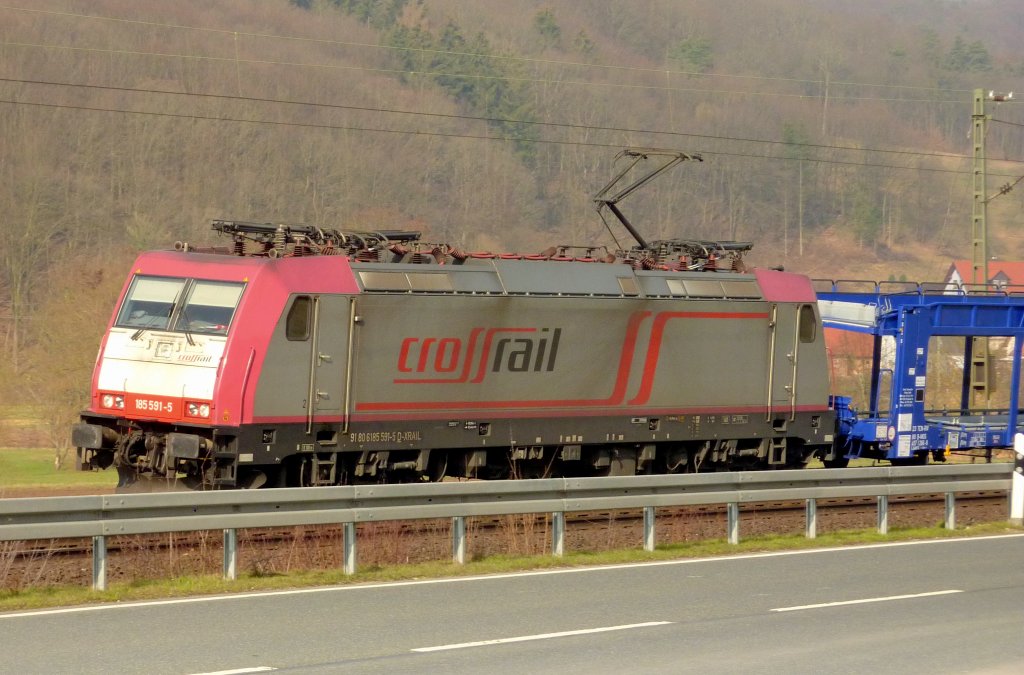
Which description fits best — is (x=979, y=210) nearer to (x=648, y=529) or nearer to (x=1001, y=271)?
(x=648, y=529)

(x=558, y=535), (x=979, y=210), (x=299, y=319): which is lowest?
(x=558, y=535)

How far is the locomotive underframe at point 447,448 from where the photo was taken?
56.4 feet

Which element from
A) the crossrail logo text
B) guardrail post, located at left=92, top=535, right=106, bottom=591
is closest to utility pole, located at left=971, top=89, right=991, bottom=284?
the crossrail logo text

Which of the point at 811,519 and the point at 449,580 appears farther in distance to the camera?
the point at 811,519

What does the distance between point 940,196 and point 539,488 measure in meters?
128

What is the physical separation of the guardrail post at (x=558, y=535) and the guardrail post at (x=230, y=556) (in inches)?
131

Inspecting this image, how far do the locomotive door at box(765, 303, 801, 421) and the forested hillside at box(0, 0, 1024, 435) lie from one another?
3114 cm

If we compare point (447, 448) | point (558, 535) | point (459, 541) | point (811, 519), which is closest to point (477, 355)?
point (447, 448)

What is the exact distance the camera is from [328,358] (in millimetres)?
17812

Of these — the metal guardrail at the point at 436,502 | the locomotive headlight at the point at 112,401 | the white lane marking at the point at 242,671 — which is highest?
the locomotive headlight at the point at 112,401

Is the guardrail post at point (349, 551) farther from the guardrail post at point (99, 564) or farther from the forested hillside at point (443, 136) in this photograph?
the forested hillside at point (443, 136)

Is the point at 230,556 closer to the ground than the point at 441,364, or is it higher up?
closer to the ground

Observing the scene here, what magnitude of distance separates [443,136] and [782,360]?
92533 mm

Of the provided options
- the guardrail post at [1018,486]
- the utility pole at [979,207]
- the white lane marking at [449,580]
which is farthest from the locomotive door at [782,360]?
the utility pole at [979,207]
